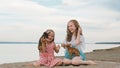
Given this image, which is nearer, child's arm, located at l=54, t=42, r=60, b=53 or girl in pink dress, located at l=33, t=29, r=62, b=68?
child's arm, located at l=54, t=42, r=60, b=53

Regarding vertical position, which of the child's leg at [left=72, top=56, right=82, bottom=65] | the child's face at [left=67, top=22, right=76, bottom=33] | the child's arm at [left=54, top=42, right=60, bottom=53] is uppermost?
the child's face at [left=67, top=22, right=76, bottom=33]

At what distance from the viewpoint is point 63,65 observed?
38.2 ft

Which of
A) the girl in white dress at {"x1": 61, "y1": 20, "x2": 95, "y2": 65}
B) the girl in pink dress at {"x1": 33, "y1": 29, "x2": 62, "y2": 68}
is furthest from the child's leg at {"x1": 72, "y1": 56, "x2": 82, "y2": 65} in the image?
the girl in pink dress at {"x1": 33, "y1": 29, "x2": 62, "y2": 68}

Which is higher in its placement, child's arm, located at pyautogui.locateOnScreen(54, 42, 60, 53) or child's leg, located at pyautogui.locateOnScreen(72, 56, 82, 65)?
child's arm, located at pyautogui.locateOnScreen(54, 42, 60, 53)

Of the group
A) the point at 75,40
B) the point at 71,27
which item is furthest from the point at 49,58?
the point at 71,27

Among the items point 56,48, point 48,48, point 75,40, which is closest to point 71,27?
point 75,40

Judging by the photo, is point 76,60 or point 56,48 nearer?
point 76,60

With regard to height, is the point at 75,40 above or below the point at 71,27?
below

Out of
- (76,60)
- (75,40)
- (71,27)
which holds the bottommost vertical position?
(76,60)

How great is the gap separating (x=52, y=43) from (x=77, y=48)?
74 cm

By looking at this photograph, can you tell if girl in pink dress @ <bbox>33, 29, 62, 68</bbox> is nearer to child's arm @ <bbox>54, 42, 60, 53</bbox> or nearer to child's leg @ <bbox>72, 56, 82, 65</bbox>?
child's arm @ <bbox>54, 42, 60, 53</bbox>

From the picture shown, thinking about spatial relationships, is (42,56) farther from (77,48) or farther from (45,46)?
(77,48)

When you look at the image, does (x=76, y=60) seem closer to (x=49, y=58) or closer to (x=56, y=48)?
(x=56, y=48)

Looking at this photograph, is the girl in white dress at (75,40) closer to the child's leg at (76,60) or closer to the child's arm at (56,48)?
the child's leg at (76,60)
